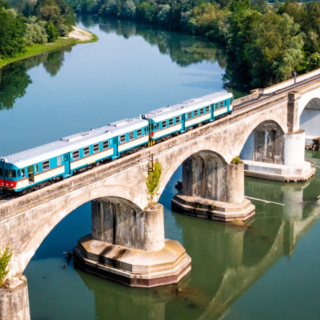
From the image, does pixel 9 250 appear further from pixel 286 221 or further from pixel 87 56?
pixel 87 56

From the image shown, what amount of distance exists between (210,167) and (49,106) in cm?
4074

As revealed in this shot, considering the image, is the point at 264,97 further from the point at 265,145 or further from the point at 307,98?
the point at 307,98

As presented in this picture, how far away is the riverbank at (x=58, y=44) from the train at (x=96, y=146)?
8287 cm

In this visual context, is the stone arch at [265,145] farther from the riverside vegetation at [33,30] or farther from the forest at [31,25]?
the forest at [31,25]

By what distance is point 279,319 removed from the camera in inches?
1407

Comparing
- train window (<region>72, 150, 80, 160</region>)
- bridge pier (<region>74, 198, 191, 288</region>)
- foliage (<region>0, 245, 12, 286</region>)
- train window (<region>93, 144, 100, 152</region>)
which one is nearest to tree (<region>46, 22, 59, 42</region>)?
bridge pier (<region>74, 198, 191, 288</region>)

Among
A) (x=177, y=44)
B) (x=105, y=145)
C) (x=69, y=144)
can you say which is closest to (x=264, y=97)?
(x=105, y=145)

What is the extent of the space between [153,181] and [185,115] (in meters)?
7.23

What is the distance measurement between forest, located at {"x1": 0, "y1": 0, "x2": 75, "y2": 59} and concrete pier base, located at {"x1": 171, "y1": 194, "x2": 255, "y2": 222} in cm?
8246

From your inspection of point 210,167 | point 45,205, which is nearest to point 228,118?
point 210,167

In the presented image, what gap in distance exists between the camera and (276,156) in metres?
60.5

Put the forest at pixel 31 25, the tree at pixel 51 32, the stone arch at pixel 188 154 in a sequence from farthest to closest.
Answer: the tree at pixel 51 32, the forest at pixel 31 25, the stone arch at pixel 188 154

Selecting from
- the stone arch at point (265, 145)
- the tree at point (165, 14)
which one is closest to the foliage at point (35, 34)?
the tree at point (165, 14)

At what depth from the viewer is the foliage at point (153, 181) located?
38.8 m
